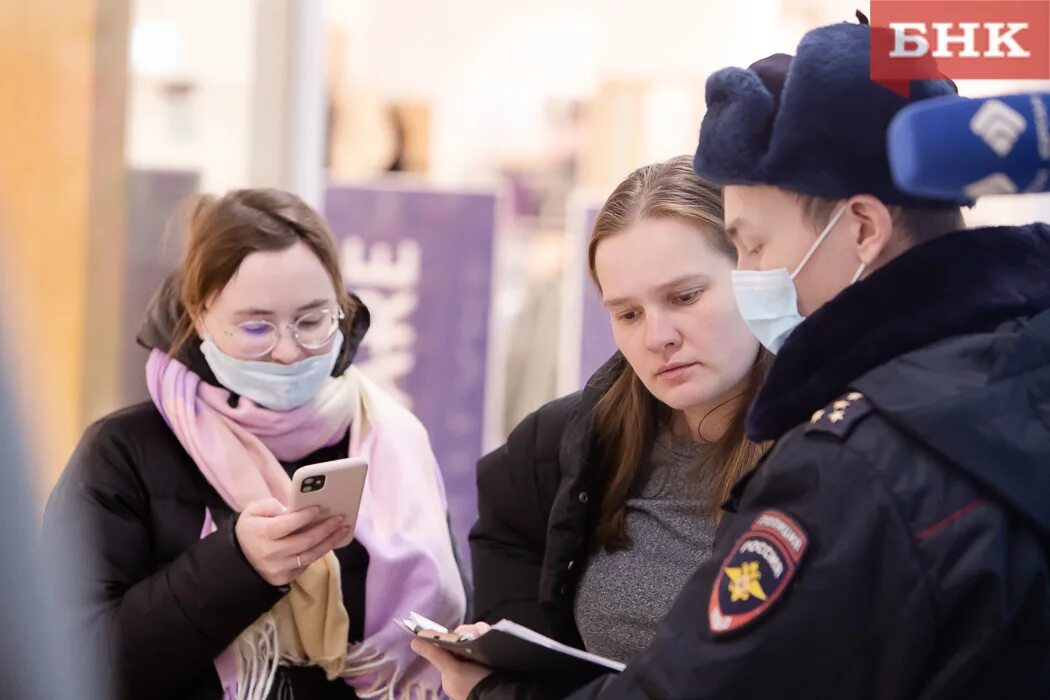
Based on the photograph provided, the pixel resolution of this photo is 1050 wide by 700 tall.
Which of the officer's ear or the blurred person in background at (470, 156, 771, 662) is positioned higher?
the officer's ear

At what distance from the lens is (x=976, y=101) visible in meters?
1.36

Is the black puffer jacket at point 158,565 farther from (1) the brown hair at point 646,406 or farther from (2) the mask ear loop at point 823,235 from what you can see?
(2) the mask ear loop at point 823,235

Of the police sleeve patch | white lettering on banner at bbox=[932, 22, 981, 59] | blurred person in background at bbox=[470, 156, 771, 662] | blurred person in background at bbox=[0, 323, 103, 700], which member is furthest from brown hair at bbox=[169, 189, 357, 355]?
blurred person in background at bbox=[0, 323, 103, 700]

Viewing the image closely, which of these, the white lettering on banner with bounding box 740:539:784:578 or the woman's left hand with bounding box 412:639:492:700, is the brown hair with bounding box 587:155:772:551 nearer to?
the woman's left hand with bounding box 412:639:492:700

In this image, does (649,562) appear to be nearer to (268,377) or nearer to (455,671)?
(455,671)

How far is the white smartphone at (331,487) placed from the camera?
2102 mm

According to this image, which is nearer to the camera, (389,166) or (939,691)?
(939,691)

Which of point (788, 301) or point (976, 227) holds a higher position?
point (976, 227)

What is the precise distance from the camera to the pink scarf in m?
2.38

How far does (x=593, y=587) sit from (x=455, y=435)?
6.85 ft

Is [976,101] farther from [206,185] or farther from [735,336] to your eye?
[206,185]

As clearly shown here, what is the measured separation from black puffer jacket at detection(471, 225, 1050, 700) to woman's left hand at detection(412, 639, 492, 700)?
0.50m

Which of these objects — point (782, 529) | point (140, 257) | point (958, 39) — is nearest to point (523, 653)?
point (782, 529)

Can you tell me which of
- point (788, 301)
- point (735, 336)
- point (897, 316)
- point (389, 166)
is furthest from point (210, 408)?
point (389, 166)
